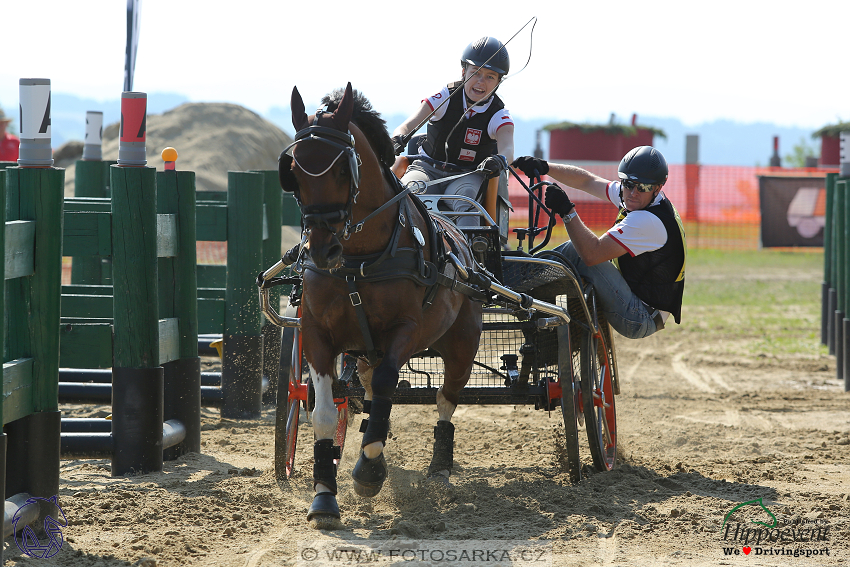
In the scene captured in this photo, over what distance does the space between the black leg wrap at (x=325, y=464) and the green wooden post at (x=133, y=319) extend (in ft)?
4.53

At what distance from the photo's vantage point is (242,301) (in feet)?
21.8

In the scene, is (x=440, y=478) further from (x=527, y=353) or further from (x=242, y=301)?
(x=242, y=301)

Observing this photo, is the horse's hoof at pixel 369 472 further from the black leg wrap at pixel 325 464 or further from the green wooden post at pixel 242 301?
the green wooden post at pixel 242 301

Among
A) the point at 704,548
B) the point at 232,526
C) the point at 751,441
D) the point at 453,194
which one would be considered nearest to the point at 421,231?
the point at 453,194

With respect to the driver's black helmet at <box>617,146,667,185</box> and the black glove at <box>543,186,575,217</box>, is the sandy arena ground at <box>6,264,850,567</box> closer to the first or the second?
the black glove at <box>543,186,575,217</box>

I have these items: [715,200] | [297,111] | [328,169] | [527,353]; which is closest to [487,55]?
[527,353]

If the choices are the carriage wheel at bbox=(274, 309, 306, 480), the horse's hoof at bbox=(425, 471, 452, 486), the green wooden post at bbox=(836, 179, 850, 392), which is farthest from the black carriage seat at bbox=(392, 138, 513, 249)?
the green wooden post at bbox=(836, 179, 850, 392)

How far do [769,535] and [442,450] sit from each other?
1731 millimetres

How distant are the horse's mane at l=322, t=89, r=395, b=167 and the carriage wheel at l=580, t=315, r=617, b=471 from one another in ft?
6.13

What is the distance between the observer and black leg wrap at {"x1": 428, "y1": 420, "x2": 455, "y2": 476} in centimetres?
485

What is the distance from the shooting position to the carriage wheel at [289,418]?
4707 mm

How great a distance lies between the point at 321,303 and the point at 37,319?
1.19 meters

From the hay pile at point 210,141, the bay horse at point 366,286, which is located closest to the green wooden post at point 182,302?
the bay horse at point 366,286

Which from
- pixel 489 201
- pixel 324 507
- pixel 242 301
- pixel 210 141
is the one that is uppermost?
pixel 210 141
